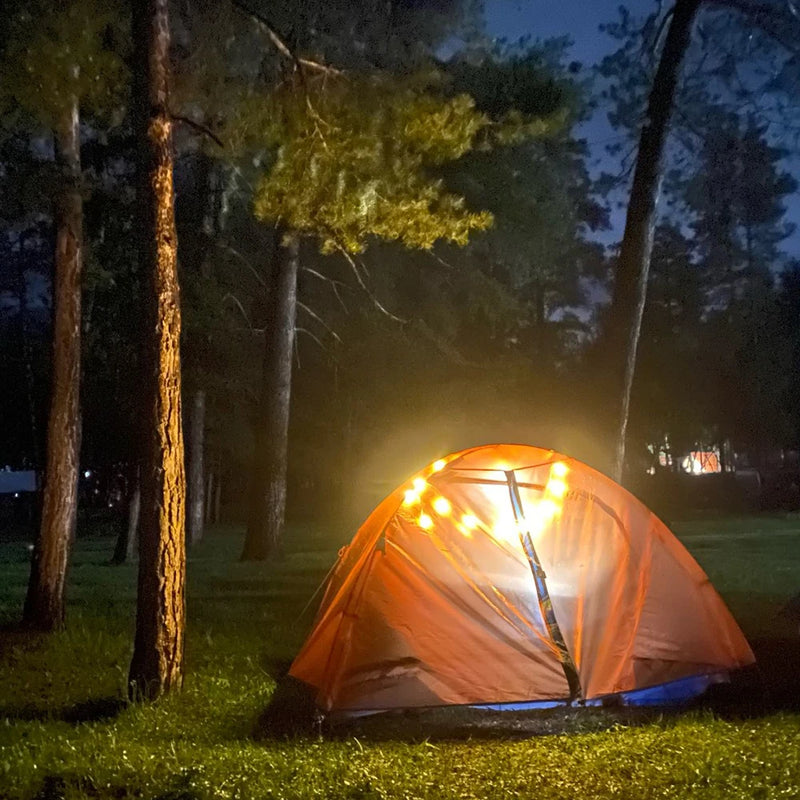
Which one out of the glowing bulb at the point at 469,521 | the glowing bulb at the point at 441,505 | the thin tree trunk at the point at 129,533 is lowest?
the thin tree trunk at the point at 129,533

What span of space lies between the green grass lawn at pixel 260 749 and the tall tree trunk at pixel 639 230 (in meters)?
3.26

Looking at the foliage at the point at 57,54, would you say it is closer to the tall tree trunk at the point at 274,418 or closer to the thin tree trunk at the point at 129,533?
the tall tree trunk at the point at 274,418

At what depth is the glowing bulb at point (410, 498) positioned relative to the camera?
23.0 ft

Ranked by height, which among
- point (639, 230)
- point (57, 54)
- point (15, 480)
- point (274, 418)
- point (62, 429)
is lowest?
point (15, 480)

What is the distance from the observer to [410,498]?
7.03m

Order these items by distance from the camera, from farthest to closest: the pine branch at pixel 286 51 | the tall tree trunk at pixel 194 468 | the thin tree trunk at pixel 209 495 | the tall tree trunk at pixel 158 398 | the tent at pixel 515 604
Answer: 1. the thin tree trunk at pixel 209 495
2. the tall tree trunk at pixel 194 468
3. the pine branch at pixel 286 51
4. the tall tree trunk at pixel 158 398
5. the tent at pixel 515 604

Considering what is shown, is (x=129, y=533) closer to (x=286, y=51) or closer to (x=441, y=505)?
(x=286, y=51)

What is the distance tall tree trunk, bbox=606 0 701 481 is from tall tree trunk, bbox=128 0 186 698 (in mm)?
5871

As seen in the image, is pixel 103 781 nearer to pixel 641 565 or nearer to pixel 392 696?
pixel 392 696

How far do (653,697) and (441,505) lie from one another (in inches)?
78.5

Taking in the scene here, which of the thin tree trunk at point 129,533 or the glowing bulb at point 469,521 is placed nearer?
the glowing bulb at point 469,521

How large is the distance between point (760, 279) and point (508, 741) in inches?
1316

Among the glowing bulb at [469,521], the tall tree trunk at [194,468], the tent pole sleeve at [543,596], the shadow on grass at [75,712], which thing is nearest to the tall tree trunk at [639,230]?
the tent pole sleeve at [543,596]

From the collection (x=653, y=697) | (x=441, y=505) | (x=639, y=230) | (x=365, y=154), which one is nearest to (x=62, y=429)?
(x=365, y=154)
